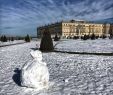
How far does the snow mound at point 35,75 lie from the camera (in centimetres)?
719

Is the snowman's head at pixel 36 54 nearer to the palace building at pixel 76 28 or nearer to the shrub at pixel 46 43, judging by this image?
the shrub at pixel 46 43

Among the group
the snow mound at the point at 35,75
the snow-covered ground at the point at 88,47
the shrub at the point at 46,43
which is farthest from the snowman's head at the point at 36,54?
the shrub at the point at 46,43

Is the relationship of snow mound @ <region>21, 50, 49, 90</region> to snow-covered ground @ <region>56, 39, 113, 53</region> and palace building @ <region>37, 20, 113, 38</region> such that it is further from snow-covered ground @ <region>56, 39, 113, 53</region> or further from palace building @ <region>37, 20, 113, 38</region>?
palace building @ <region>37, 20, 113, 38</region>

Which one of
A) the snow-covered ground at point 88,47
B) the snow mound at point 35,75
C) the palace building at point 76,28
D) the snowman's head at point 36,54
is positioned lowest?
the snow-covered ground at point 88,47

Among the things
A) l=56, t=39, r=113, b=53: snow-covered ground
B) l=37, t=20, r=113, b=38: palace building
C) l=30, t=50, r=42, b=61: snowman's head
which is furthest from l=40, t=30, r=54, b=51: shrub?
l=37, t=20, r=113, b=38: palace building

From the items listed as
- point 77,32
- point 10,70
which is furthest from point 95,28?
point 10,70

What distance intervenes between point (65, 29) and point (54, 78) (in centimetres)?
10864

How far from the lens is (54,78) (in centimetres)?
881

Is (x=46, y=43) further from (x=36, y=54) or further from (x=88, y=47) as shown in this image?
(x=36, y=54)

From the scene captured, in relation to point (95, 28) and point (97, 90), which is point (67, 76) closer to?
point (97, 90)

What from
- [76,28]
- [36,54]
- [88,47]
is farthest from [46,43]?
[76,28]

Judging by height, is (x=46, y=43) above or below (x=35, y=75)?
above

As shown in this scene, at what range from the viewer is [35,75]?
7172 millimetres

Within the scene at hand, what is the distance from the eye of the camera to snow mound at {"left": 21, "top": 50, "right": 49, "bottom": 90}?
23.6 feet
